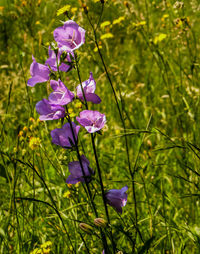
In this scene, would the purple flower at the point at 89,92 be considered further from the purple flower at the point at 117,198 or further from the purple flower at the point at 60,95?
the purple flower at the point at 117,198

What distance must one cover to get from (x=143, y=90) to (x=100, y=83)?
1.34 feet

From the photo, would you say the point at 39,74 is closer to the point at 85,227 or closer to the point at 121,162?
the point at 85,227

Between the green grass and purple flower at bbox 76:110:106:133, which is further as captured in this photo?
the green grass

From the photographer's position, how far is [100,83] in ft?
9.53

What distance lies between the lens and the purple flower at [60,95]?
93 centimetres

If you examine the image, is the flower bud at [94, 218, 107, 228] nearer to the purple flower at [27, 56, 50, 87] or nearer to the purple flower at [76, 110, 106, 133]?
the purple flower at [76, 110, 106, 133]

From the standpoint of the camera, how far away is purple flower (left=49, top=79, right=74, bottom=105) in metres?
0.93

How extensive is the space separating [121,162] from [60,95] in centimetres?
112

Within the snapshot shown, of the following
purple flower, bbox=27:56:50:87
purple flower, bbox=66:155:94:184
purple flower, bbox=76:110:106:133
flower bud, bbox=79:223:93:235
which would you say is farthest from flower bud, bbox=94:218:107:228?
purple flower, bbox=27:56:50:87

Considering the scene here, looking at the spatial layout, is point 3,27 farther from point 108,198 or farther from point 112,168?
point 108,198

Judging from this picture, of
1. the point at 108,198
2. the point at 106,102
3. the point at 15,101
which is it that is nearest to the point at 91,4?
the point at 108,198

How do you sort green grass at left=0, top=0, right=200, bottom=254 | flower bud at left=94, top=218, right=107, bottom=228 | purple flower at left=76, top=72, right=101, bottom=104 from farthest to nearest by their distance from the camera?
green grass at left=0, top=0, right=200, bottom=254 → purple flower at left=76, top=72, right=101, bottom=104 → flower bud at left=94, top=218, right=107, bottom=228

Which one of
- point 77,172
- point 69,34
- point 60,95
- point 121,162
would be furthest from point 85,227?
point 121,162

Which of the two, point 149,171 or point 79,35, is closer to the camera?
point 79,35
